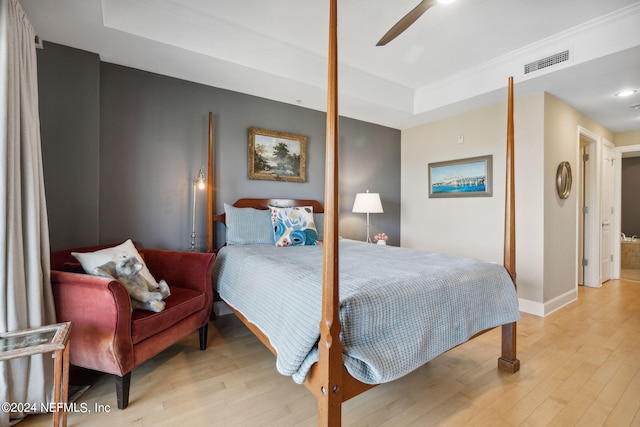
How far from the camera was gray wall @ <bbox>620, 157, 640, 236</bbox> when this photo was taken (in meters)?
6.21

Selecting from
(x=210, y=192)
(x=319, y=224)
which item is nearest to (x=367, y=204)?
(x=319, y=224)

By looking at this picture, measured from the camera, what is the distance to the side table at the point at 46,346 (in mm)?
1182

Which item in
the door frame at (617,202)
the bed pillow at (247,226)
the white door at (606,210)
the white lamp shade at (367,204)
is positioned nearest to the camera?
the bed pillow at (247,226)

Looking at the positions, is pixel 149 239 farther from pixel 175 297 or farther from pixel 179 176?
pixel 175 297

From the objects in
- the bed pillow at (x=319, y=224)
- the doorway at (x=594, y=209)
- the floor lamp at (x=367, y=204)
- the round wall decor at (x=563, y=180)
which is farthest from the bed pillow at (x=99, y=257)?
the doorway at (x=594, y=209)

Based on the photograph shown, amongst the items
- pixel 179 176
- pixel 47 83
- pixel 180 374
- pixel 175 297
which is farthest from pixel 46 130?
pixel 180 374

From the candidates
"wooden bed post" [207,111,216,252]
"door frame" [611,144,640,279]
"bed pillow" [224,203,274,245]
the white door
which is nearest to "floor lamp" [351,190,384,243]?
"bed pillow" [224,203,274,245]

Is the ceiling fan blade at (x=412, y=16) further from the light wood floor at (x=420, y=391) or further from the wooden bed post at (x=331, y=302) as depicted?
the light wood floor at (x=420, y=391)

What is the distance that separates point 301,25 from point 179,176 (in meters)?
1.82

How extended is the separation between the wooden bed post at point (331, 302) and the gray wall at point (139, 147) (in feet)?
7.58

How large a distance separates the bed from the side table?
886mm

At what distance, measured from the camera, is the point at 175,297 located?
80.2 inches

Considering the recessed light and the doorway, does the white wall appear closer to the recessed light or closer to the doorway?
the recessed light

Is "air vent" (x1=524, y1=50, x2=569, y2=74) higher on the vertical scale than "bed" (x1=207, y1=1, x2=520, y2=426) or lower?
higher
